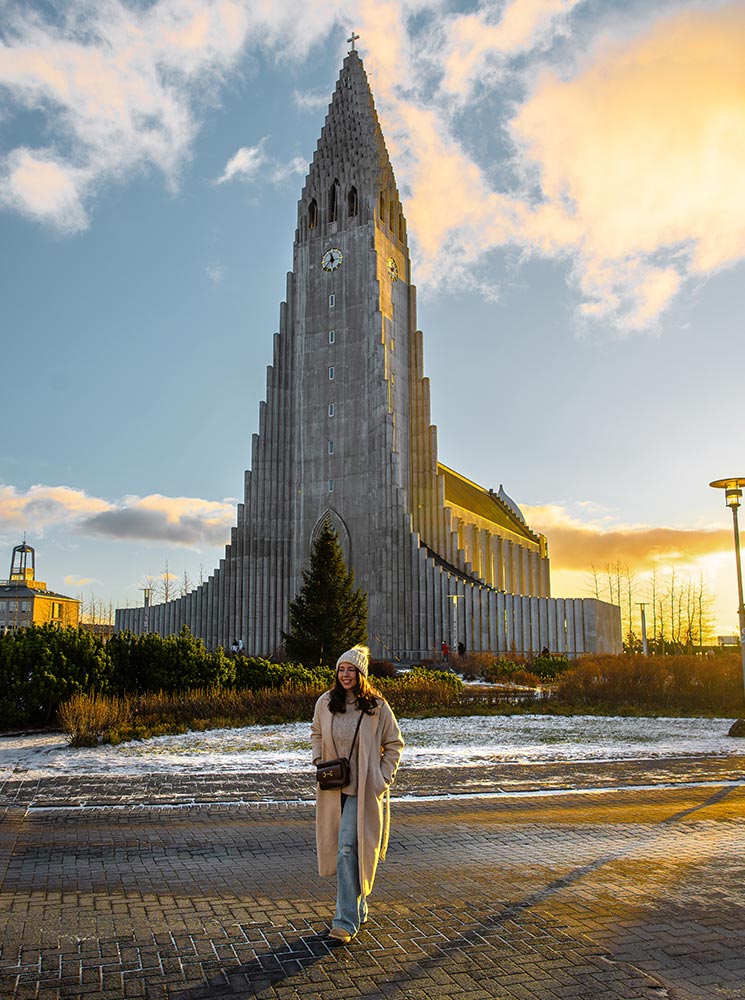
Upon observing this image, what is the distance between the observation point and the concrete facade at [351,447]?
52781mm

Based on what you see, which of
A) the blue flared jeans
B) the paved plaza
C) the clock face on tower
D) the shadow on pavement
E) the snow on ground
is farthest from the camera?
the clock face on tower

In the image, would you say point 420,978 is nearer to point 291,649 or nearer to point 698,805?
point 698,805

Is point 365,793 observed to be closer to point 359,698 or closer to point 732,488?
point 359,698

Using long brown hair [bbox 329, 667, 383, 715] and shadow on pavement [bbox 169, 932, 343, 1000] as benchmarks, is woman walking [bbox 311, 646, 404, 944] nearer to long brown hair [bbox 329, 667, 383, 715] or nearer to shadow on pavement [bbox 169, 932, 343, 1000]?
long brown hair [bbox 329, 667, 383, 715]

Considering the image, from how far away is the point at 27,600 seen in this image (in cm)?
8819

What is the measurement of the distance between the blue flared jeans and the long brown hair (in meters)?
0.59

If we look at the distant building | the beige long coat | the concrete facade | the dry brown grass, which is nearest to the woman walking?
the beige long coat

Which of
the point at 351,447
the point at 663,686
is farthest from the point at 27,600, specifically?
the point at 663,686

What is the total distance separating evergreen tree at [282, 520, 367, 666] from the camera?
32844 mm

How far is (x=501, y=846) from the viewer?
778 centimetres

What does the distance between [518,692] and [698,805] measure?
43.7 ft

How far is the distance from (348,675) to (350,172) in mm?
59849

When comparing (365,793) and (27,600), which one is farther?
(27,600)

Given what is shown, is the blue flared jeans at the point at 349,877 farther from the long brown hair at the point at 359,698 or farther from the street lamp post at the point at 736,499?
the street lamp post at the point at 736,499
